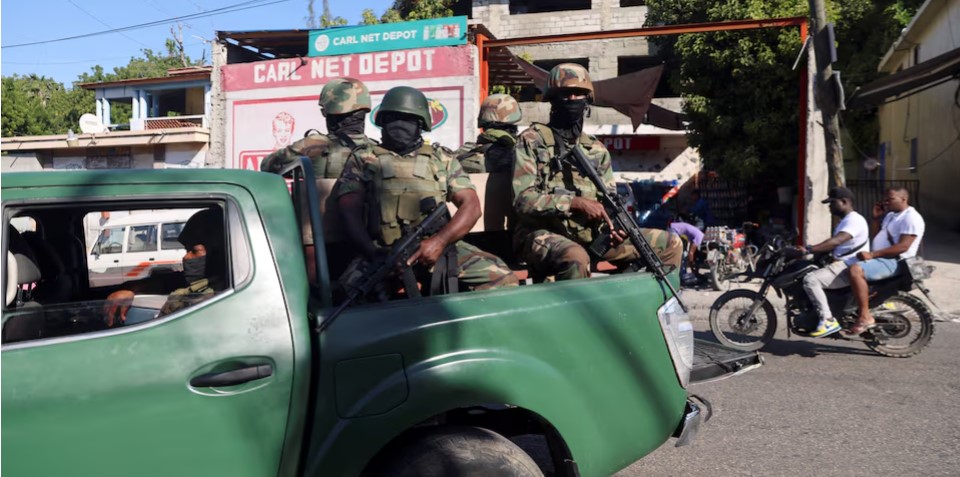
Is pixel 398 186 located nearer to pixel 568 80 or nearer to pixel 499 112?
pixel 568 80

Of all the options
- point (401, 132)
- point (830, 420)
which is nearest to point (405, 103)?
point (401, 132)

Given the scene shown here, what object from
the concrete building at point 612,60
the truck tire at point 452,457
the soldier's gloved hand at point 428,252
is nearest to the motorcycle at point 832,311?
the soldier's gloved hand at point 428,252

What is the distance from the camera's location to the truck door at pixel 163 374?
6.16 ft

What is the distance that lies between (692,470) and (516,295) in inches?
78.5

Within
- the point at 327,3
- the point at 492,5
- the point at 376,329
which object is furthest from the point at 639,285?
the point at 327,3

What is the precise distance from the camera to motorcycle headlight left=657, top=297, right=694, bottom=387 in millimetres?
2711

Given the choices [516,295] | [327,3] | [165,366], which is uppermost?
[327,3]

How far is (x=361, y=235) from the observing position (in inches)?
138

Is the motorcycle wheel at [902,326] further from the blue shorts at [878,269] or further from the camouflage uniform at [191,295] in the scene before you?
the camouflage uniform at [191,295]

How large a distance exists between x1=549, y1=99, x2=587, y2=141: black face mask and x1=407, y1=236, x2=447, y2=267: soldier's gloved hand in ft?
4.49

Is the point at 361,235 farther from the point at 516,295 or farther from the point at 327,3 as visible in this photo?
the point at 327,3

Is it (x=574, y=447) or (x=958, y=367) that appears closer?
(x=574, y=447)

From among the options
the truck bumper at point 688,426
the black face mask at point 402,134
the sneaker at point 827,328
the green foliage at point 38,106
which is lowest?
the sneaker at point 827,328

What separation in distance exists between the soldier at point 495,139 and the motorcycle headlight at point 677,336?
263 centimetres
